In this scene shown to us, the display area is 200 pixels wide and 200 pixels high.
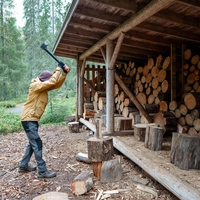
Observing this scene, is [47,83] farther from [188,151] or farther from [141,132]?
[188,151]

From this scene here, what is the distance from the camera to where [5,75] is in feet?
44.8

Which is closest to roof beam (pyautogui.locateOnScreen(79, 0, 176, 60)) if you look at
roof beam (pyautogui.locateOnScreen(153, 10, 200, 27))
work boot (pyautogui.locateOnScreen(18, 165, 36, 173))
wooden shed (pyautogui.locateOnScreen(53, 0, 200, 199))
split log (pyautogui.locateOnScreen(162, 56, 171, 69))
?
wooden shed (pyautogui.locateOnScreen(53, 0, 200, 199))

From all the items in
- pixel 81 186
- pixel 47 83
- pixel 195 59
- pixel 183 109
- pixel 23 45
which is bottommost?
pixel 81 186

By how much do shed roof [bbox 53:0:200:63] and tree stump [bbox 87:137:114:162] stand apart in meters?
2.09

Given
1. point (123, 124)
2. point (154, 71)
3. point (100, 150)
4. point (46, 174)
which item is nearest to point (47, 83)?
point (100, 150)

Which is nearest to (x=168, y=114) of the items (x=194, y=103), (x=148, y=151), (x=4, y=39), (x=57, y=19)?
(x=194, y=103)

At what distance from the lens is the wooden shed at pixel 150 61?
2.96 meters

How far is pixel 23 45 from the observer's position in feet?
50.3

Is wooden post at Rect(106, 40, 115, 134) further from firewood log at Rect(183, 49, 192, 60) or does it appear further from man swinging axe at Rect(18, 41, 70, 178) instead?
firewood log at Rect(183, 49, 192, 60)

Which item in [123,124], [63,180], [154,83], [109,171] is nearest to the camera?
[109,171]

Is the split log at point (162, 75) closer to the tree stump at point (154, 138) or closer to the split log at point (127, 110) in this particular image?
the split log at point (127, 110)

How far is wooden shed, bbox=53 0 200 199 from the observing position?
296 centimetres

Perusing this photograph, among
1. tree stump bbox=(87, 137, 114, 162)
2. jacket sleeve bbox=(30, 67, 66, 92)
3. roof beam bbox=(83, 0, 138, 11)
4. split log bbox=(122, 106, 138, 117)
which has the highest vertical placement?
roof beam bbox=(83, 0, 138, 11)

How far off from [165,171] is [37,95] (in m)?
2.22
